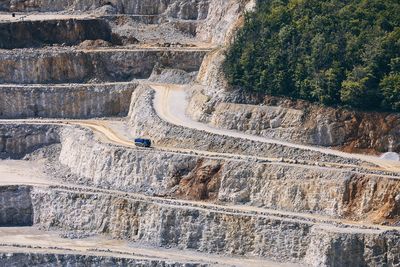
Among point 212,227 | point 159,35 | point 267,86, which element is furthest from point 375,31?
point 159,35

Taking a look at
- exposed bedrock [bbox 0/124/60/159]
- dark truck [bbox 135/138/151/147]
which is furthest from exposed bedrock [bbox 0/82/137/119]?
dark truck [bbox 135/138/151/147]

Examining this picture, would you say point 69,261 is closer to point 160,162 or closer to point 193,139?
point 160,162

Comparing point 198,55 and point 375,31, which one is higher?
point 375,31

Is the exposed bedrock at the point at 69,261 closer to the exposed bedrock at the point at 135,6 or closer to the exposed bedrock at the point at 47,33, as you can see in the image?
the exposed bedrock at the point at 47,33

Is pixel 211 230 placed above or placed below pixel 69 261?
above

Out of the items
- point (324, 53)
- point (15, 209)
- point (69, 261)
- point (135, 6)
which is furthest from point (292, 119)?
point (135, 6)

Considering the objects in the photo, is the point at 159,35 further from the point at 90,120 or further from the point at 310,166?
the point at 310,166
